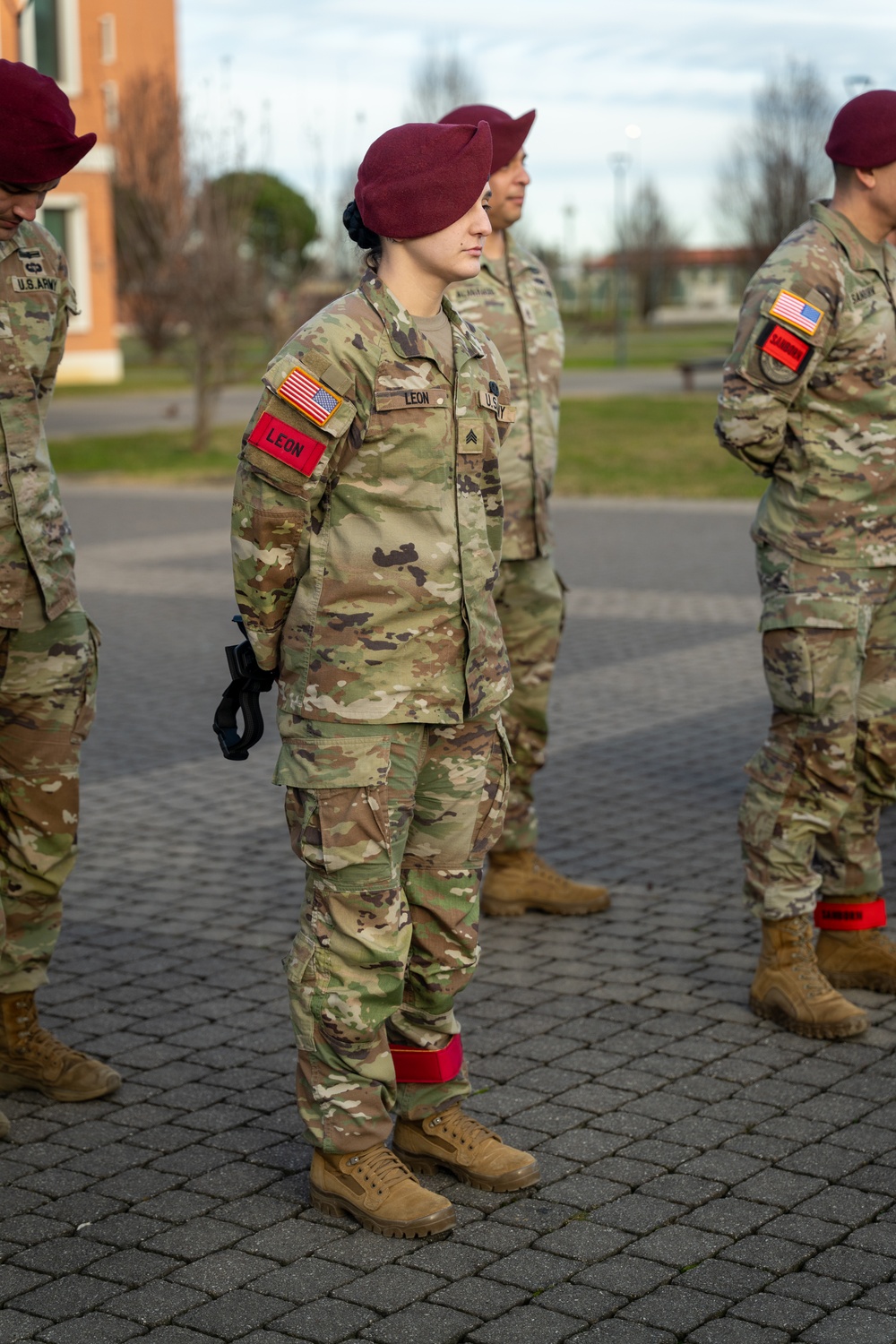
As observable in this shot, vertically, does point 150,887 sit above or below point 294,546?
below

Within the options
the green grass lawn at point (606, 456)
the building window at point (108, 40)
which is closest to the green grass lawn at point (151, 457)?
the green grass lawn at point (606, 456)

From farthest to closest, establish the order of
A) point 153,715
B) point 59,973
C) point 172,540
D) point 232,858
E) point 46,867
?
point 172,540 < point 153,715 < point 232,858 < point 59,973 < point 46,867

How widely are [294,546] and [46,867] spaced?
1221mm

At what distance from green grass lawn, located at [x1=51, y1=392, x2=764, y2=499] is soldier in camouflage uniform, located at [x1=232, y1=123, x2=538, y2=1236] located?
14355 millimetres

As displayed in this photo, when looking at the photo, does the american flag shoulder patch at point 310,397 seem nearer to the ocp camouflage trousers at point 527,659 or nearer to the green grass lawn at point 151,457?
the ocp camouflage trousers at point 527,659

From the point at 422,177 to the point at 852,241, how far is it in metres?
1.64

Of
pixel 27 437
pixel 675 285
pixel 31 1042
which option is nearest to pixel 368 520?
pixel 27 437

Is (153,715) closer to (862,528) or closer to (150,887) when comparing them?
(150,887)

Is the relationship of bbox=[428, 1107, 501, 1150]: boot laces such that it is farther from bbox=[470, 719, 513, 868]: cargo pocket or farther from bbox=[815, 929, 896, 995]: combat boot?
bbox=[815, 929, 896, 995]: combat boot

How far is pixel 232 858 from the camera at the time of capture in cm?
632

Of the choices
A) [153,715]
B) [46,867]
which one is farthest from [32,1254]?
[153,715]

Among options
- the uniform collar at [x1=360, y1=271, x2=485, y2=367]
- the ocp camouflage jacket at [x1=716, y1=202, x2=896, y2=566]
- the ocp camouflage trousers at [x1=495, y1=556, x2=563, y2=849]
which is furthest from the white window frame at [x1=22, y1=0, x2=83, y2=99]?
the uniform collar at [x1=360, y1=271, x2=485, y2=367]

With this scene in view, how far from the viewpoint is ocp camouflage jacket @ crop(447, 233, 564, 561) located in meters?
5.48

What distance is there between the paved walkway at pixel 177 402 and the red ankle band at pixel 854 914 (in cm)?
2107
